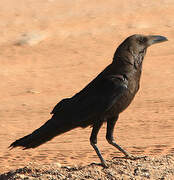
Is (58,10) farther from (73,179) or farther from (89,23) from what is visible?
(73,179)

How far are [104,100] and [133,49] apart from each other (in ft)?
2.74

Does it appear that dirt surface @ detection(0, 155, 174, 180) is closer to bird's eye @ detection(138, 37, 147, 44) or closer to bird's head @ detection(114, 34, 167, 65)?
bird's head @ detection(114, 34, 167, 65)

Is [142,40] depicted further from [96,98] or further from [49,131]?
[49,131]

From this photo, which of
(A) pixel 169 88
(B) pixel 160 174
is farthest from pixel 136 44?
(A) pixel 169 88

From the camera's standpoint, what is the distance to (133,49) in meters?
8.11

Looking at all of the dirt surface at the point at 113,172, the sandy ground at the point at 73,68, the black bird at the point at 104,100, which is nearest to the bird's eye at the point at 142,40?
the black bird at the point at 104,100

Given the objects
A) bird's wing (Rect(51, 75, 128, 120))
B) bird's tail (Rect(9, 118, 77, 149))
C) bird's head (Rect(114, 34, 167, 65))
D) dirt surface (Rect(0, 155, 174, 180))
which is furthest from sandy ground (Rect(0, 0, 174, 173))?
bird's head (Rect(114, 34, 167, 65))

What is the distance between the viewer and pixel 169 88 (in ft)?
57.3

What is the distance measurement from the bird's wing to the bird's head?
13.4 inches

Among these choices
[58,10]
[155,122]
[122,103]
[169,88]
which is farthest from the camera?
[58,10]

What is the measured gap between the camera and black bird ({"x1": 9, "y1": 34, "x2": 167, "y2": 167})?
25.6ft

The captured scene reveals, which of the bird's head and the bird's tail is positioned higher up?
the bird's head

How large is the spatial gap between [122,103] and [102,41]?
53.9 ft

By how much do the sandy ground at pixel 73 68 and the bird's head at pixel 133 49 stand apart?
319 centimetres
